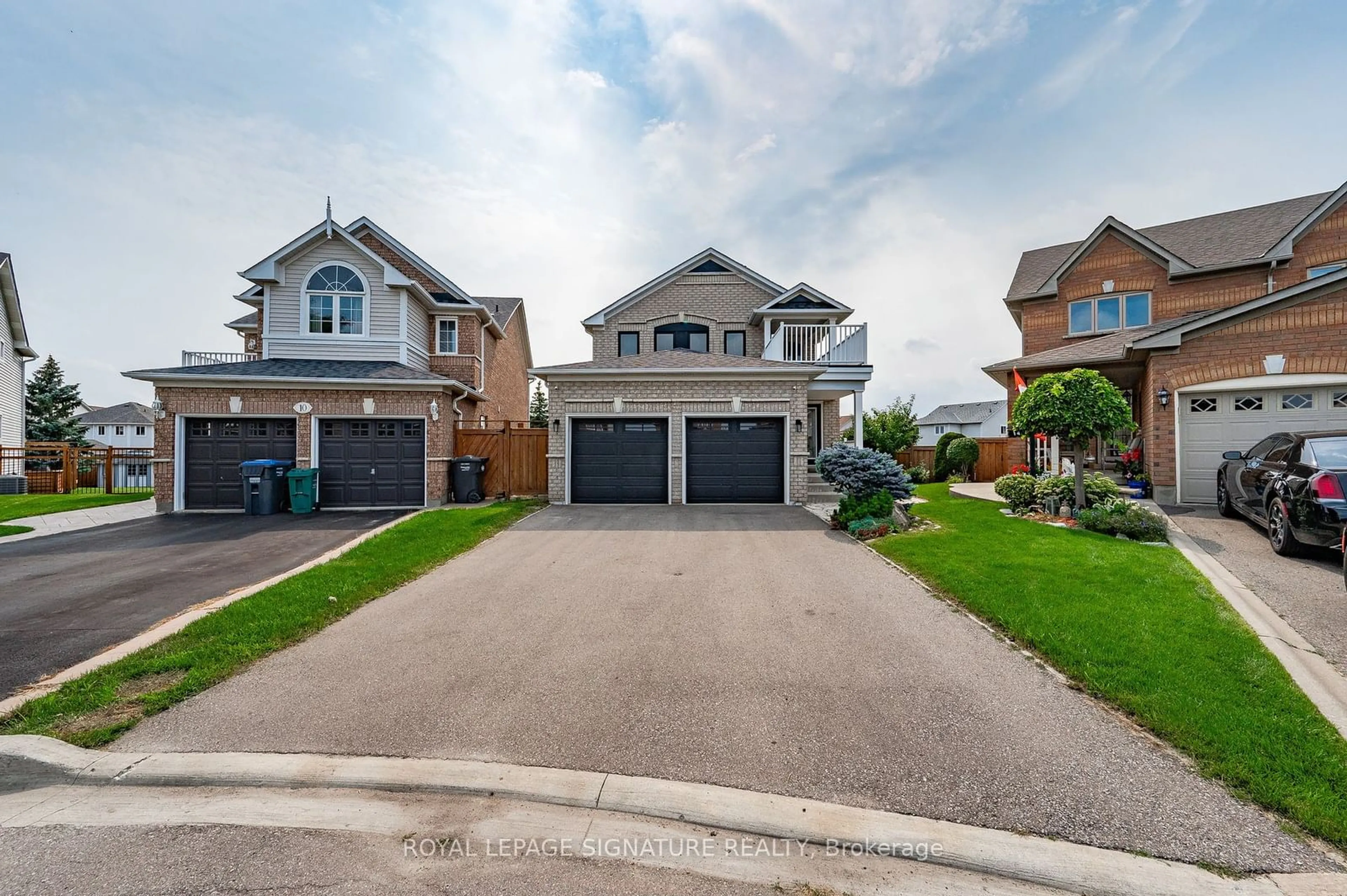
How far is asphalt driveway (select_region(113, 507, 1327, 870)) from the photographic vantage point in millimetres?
2717

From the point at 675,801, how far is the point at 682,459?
11571 millimetres

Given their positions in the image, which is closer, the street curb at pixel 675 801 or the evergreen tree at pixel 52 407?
the street curb at pixel 675 801

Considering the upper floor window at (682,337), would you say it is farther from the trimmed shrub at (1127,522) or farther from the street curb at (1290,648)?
the street curb at (1290,648)

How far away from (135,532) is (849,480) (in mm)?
13837

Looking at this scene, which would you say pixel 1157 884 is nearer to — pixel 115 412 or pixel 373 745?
pixel 373 745

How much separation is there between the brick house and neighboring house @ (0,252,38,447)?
3676 cm

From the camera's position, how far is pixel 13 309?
2302 centimetres

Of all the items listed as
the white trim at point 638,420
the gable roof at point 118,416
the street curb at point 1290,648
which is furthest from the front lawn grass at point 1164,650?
the gable roof at point 118,416

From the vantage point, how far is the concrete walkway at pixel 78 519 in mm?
10785

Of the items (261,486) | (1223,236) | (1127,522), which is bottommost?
(1127,522)

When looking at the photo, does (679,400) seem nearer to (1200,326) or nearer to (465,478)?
(465,478)

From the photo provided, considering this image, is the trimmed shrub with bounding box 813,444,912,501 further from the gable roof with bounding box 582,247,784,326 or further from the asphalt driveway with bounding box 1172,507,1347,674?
the gable roof with bounding box 582,247,784,326

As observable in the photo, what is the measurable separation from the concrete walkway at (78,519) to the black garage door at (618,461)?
999 centimetres

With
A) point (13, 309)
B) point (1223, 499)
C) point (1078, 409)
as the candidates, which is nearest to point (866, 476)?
point (1078, 409)
